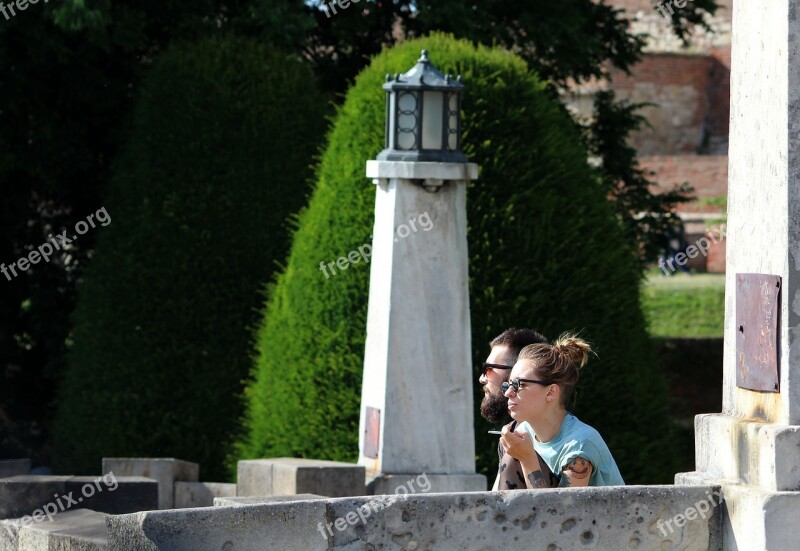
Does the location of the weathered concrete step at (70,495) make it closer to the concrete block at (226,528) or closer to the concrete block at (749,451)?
the concrete block at (226,528)

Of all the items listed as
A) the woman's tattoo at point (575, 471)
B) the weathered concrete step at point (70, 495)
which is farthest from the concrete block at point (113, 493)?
the woman's tattoo at point (575, 471)

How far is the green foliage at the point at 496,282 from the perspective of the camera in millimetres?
8148

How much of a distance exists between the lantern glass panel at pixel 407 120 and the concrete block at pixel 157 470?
2.42m

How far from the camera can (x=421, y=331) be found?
6.94 m

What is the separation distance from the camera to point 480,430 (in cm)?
802

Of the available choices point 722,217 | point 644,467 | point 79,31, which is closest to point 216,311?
point 79,31

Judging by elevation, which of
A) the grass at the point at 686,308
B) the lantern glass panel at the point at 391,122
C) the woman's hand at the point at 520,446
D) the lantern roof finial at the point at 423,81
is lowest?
the woman's hand at the point at 520,446

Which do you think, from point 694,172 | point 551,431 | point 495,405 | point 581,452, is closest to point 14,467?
point 495,405

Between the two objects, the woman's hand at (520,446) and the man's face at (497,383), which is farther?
the man's face at (497,383)

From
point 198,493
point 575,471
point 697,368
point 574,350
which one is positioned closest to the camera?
point 575,471

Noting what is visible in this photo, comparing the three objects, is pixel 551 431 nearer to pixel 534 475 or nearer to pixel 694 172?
pixel 534 475

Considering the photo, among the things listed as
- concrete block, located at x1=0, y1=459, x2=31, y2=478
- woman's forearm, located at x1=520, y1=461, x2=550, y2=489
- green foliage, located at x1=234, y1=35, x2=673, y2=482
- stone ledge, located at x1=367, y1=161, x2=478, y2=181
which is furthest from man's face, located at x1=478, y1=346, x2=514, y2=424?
concrete block, located at x1=0, y1=459, x2=31, y2=478

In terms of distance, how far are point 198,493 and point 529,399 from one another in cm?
418

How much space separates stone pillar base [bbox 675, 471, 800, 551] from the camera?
337cm
